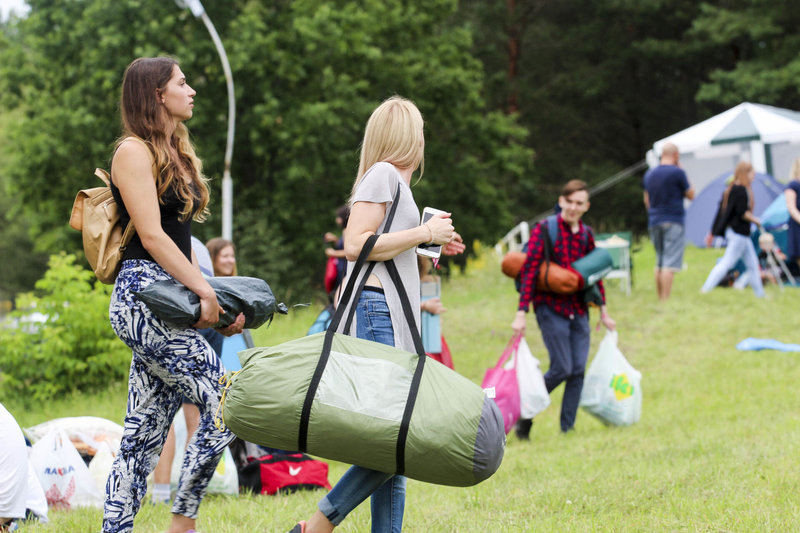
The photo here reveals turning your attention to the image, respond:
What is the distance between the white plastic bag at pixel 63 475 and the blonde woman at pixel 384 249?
81.2 inches

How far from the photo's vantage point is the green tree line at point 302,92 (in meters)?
24.7

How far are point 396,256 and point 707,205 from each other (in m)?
17.5

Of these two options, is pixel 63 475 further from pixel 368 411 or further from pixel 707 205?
pixel 707 205

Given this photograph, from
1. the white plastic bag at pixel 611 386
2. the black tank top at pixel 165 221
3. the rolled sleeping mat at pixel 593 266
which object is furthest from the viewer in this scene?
the white plastic bag at pixel 611 386

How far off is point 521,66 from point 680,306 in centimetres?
2451

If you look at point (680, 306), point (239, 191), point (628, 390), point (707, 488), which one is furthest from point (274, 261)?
point (707, 488)

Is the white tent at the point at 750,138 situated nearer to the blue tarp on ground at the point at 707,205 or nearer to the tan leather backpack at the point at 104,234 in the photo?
the blue tarp on ground at the point at 707,205

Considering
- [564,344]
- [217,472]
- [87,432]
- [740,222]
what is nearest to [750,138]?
[740,222]

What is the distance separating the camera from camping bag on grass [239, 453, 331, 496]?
5.31m

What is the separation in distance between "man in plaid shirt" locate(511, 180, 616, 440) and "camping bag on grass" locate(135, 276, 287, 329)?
3.29 meters

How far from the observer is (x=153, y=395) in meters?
3.34

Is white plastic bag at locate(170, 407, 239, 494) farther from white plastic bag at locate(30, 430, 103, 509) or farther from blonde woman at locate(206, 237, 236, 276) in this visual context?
blonde woman at locate(206, 237, 236, 276)

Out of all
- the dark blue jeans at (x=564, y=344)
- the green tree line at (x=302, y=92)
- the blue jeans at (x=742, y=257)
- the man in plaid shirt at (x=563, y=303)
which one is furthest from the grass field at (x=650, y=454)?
the green tree line at (x=302, y=92)

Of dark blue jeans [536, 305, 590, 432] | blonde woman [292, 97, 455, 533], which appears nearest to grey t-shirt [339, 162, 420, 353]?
blonde woman [292, 97, 455, 533]
